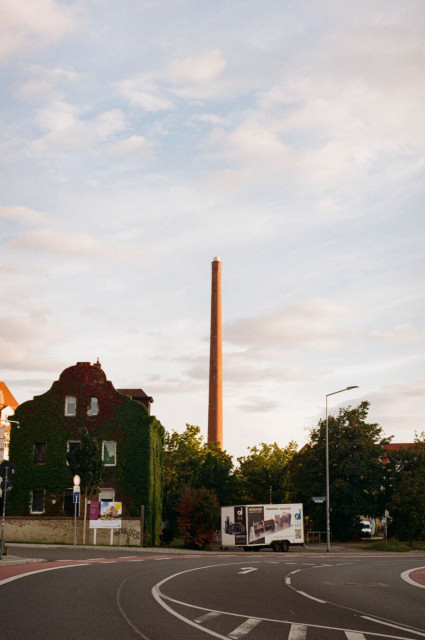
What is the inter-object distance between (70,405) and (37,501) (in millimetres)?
7409

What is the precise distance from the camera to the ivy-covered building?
53969 mm

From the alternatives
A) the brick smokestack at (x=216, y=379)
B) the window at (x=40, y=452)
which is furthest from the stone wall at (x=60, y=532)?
the brick smokestack at (x=216, y=379)

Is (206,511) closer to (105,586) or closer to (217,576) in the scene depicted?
(217,576)

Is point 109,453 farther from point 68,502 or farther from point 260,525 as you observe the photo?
point 260,525

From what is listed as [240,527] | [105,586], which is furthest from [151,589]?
[240,527]

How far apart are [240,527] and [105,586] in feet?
99.0

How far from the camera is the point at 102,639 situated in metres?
10.0

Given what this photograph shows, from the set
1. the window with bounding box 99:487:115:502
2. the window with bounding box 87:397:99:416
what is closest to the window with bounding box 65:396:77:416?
the window with bounding box 87:397:99:416

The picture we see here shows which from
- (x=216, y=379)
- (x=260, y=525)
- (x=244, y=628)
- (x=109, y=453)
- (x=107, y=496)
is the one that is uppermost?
(x=216, y=379)

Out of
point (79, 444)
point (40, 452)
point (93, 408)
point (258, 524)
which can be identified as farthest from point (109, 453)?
point (258, 524)

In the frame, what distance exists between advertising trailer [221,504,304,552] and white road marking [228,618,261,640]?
35323 millimetres

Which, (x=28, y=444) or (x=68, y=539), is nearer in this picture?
(x=68, y=539)

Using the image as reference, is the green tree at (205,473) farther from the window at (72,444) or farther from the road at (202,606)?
the road at (202,606)

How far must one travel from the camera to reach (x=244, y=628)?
1144 cm
